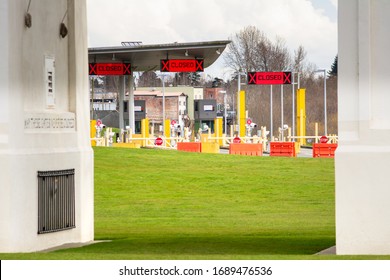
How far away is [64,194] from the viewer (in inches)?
685

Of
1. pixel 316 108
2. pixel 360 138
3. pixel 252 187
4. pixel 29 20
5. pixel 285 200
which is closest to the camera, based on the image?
pixel 360 138

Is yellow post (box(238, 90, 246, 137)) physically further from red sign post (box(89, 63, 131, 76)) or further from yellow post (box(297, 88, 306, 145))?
red sign post (box(89, 63, 131, 76))

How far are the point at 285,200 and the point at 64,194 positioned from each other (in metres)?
13.5

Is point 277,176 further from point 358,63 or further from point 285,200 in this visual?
point 358,63

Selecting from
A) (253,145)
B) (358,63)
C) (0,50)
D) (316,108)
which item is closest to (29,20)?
(0,50)

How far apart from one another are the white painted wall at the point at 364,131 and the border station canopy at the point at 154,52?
94.3 ft

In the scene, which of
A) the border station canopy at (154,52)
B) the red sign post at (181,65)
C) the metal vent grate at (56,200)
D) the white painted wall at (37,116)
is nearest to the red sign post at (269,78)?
the border station canopy at (154,52)

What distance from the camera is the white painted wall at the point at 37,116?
15.7m

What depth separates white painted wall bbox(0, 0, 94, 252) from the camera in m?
15.7

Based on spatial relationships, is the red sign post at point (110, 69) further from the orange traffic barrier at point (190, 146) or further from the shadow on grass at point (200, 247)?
the shadow on grass at point (200, 247)

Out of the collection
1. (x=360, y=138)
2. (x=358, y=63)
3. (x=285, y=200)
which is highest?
(x=358, y=63)

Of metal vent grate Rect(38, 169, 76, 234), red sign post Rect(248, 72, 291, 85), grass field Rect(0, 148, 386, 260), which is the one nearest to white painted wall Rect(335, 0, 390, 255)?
grass field Rect(0, 148, 386, 260)

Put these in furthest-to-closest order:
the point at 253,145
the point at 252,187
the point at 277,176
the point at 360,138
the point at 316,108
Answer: the point at 316,108
the point at 253,145
the point at 277,176
the point at 252,187
the point at 360,138

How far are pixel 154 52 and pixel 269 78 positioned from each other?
694 centimetres
